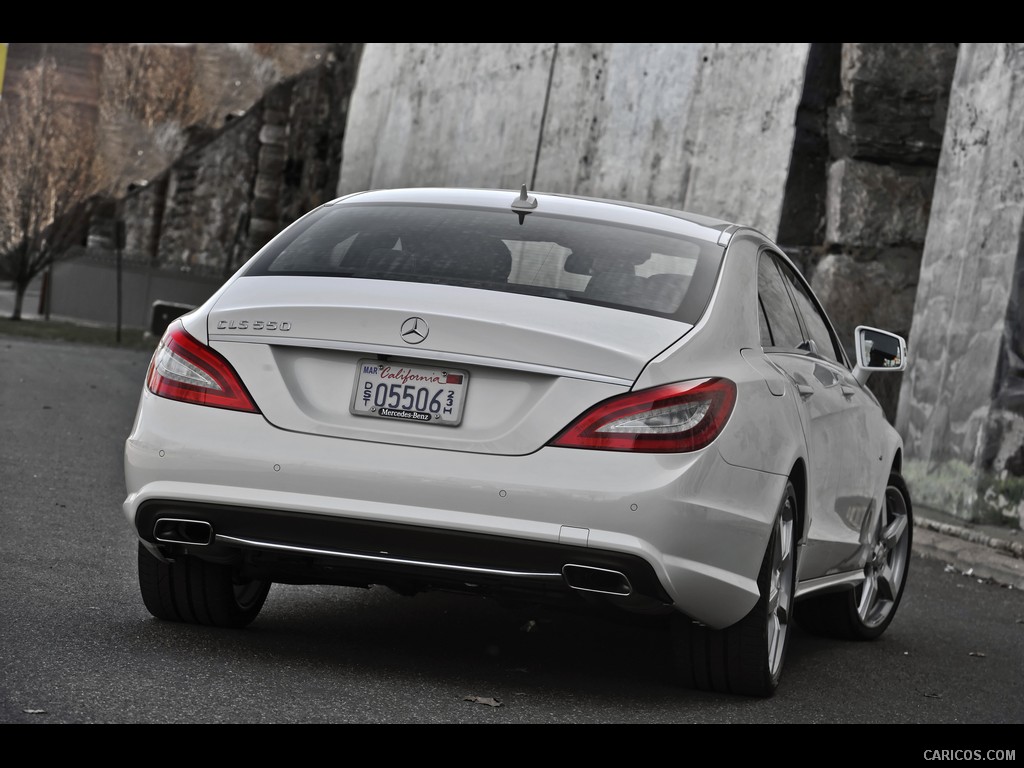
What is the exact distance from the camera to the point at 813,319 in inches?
243

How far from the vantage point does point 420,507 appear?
426 centimetres

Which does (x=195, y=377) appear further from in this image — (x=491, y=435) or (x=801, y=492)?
(x=801, y=492)

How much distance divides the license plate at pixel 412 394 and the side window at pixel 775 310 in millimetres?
1235

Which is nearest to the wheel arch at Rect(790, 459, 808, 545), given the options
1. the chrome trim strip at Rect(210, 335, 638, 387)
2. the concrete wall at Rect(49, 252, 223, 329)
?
the chrome trim strip at Rect(210, 335, 638, 387)

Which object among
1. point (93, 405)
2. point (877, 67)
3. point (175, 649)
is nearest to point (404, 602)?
point (175, 649)

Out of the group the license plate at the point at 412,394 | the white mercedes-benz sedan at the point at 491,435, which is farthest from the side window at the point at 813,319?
the license plate at the point at 412,394

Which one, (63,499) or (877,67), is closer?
(63,499)

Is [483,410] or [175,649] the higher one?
[483,410]

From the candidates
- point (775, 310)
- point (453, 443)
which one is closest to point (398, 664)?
point (453, 443)

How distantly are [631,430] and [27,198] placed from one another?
36.9m

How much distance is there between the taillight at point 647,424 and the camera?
4230 millimetres

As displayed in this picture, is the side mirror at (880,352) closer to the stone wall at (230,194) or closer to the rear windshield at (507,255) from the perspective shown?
the rear windshield at (507,255)
